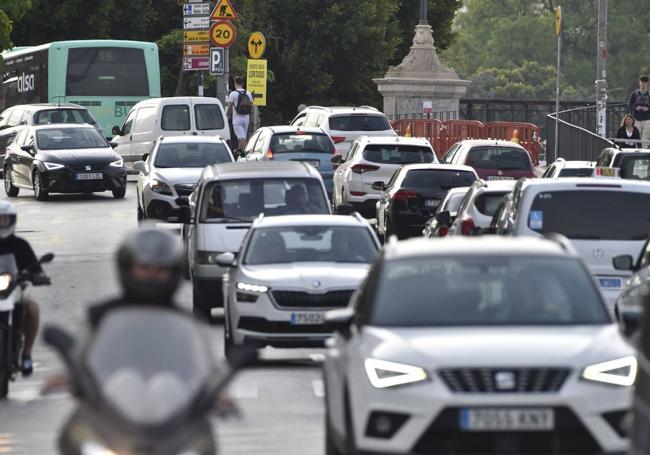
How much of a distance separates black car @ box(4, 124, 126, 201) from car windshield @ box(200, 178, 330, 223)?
668 inches

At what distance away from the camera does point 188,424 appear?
6.80 metres

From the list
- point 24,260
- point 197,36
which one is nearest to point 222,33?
point 197,36

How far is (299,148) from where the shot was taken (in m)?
36.6

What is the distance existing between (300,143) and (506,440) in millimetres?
27186

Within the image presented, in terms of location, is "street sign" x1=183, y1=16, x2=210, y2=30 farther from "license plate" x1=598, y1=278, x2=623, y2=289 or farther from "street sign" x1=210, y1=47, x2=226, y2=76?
"license plate" x1=598, y1=278, x2=623, y2=289

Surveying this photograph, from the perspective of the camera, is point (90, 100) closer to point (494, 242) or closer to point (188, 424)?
point (494, 242)

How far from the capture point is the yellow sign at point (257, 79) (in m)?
46.9

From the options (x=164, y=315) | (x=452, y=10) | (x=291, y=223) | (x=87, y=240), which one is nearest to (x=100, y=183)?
(x=87, y=240)

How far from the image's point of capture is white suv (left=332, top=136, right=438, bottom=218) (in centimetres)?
3438

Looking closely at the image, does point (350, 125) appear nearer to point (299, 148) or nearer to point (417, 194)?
point (299, 148)

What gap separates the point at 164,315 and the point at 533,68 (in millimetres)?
146320

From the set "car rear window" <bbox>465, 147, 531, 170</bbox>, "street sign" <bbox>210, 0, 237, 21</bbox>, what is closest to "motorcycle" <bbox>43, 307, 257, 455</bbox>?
"car rear window" <bbox>465, 147, 531, 170</bbox>

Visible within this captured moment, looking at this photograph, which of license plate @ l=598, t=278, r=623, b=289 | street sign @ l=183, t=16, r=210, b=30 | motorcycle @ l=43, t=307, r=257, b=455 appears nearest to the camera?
motorcycle @ l=43, t=307, r=257, b=455

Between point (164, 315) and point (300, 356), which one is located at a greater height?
point (164, 315)
